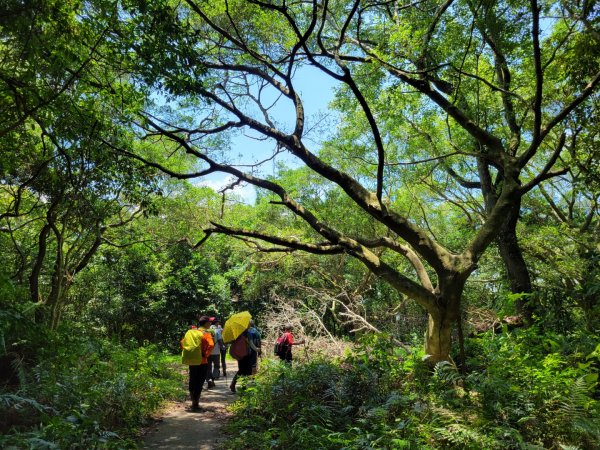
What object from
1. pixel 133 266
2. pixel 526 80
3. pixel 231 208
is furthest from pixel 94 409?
pixel 231 208

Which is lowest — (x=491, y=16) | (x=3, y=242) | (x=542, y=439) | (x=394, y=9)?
(x=542, y=439)

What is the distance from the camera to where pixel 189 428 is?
7.02 meters

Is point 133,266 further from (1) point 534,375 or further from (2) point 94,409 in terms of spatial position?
(1) point 534,375

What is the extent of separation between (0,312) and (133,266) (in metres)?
17.5

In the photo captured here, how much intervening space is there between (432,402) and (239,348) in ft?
14.9

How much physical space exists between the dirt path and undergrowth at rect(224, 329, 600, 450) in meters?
0.30

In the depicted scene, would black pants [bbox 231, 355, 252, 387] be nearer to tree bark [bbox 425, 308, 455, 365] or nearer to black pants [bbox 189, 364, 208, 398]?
black pants [bbox 189, 364, 208, 398]

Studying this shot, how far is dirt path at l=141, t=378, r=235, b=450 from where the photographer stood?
6.14m

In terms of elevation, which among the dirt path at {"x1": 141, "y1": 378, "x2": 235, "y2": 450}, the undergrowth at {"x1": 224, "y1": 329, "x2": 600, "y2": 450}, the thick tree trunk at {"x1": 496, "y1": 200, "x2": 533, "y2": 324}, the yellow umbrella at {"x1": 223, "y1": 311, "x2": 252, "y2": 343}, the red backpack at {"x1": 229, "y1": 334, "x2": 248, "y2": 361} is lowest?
the dirt path at {"x1": 141, "y1": 378, "x2": 235, "y2": 450}

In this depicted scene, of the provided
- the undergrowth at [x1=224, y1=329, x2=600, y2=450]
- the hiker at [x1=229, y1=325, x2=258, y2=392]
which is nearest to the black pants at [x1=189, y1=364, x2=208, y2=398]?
the undergrowth at [x1=224, y1=329, x2=600, y2=450]

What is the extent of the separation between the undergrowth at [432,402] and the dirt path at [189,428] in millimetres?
303

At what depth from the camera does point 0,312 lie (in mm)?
4562

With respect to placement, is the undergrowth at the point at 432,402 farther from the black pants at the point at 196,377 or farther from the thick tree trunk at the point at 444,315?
the black pants at the point at 196,377

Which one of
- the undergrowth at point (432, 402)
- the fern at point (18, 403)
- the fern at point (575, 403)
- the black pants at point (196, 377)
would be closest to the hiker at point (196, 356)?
the black pants at point (196, 377)
